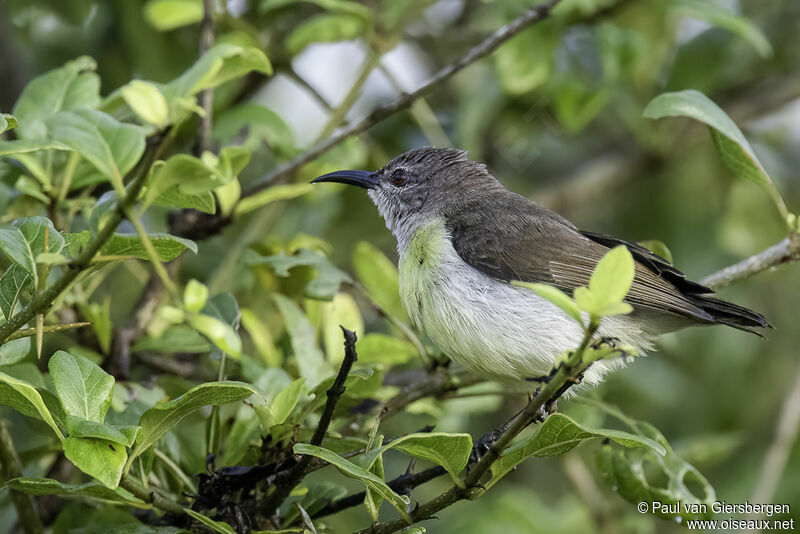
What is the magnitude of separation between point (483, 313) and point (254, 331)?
0.91 m

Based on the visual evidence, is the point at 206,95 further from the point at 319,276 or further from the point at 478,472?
the point at 478,472

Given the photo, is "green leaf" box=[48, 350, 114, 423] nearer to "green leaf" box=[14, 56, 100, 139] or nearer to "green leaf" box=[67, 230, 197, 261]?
"green leaf" box=[67, 230, 197, 261]

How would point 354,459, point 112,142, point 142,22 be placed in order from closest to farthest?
point 112,142 → point 354,459 → point 142,22

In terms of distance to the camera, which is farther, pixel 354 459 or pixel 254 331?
pixel 254 331

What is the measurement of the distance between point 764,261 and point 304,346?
5.56 ft

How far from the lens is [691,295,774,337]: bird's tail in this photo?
3146 millimetres

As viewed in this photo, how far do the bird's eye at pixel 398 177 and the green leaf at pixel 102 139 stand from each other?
278cm

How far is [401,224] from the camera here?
4.42 meters

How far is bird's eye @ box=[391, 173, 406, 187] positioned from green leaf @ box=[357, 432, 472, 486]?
2.44m

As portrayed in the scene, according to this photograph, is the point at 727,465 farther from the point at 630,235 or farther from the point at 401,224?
the point at 401,224

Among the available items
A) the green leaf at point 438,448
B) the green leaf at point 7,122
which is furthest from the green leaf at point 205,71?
the green leaf at point 438,448

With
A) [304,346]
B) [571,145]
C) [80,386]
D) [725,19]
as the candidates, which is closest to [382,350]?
[304,346]

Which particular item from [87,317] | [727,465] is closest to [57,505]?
[87,317]

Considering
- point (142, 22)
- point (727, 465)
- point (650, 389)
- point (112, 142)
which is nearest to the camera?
point (112, 142)
